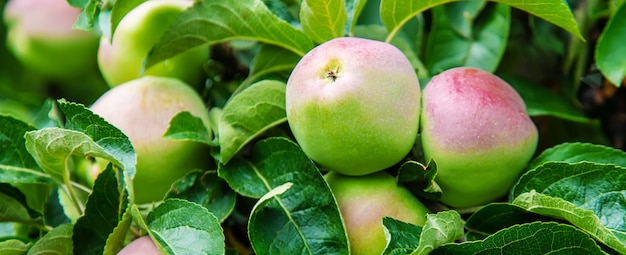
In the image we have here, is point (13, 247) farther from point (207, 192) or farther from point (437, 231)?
point (437, 231)

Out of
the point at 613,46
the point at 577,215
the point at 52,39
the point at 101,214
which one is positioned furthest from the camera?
the point at 52,39

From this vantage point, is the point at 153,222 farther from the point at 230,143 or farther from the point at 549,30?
the point at 549,30

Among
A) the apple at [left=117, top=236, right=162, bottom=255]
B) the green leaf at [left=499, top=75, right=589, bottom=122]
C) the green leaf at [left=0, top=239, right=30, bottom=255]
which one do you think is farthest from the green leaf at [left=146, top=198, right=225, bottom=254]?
the green leaf at [left=499, top=75, right=589, bottom=122]

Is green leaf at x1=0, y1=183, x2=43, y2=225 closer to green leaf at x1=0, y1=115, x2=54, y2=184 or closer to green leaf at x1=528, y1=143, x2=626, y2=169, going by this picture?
green leaf at x1=0, y1=115, x2=54, y2=184

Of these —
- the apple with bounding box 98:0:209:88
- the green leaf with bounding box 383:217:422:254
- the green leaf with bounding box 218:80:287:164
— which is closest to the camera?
the green leaf with bounding box 383:217:422:254

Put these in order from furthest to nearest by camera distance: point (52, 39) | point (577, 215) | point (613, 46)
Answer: point (52, 39), point (613, 46), point (577, 215)

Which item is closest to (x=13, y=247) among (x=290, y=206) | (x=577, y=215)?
(x=290, y=206)
